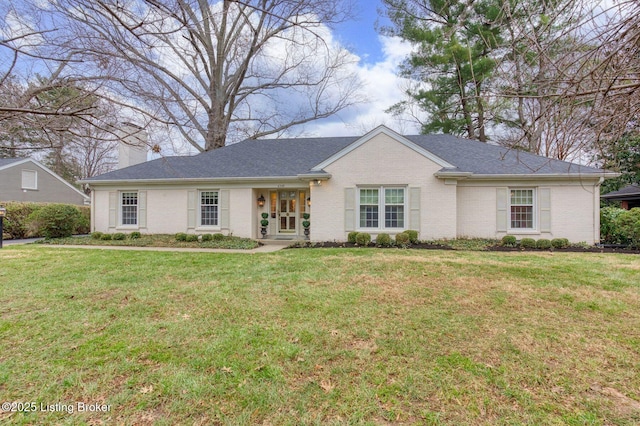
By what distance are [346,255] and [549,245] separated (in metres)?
7.16

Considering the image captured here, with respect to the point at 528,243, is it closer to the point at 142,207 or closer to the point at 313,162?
the point at 313,162

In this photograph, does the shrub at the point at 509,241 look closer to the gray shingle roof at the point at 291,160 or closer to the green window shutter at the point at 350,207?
the gray shingle roof at the point at 291,160

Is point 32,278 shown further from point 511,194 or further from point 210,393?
point 511,194

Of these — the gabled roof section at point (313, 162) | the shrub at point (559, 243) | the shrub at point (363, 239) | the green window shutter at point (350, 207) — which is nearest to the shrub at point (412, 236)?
the shrub at point (363, 239)

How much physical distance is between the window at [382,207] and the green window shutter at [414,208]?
0.29 metres

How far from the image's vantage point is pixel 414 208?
11109 millimetres

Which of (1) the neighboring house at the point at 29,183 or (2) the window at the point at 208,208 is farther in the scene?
(1) the neighboring house at the point at 29,183

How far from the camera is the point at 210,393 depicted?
8.16 ft

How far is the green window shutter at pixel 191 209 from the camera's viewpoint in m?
13.0

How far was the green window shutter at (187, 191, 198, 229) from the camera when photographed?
42.6 feet

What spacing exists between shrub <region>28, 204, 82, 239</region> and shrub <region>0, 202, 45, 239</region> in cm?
156

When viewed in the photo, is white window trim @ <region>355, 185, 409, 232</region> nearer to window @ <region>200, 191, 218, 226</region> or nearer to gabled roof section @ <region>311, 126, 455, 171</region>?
gabled roof section @ <region>311, 126, 455, 171</region>

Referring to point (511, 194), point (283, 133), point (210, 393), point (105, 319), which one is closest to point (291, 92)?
point (283, 133)

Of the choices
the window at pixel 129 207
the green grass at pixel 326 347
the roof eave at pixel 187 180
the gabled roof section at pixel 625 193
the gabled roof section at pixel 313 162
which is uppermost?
the gabled roof section at pixel 313 162
